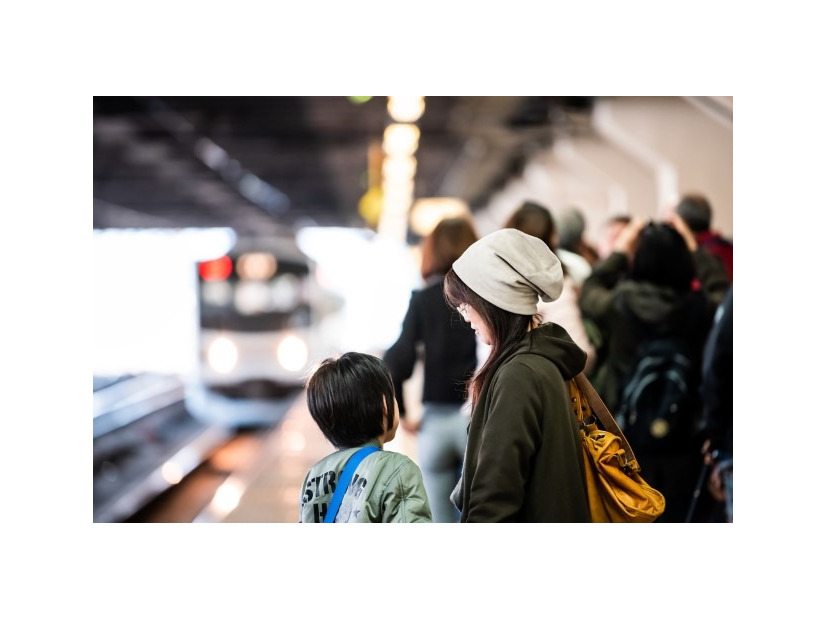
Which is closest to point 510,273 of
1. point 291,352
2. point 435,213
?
point 435,213

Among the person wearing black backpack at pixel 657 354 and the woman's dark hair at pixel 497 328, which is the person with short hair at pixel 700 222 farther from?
the woman's dark hair at pixel 497 328

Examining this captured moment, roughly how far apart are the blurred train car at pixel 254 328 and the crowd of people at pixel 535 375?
6.91 meters

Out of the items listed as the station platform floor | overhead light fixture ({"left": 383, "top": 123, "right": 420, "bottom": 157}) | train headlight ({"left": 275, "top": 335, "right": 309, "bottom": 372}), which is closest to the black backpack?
the station platform floor

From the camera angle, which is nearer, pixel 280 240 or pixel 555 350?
pixel 555 350

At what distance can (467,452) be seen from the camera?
2.48m

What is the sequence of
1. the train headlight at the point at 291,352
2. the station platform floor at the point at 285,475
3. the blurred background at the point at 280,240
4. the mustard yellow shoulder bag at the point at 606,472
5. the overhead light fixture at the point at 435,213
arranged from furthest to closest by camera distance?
the train headlight at the point at 291,352 → the blurred background at the point at 280,240 → the overhead light fixture at the point at 435,213 → the station platform floor at the point at 285,475 → the mustard yellow shoulder bag at the point at 606,472

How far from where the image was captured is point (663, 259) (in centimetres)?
398

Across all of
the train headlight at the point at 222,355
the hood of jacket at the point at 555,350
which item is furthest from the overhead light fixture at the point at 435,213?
the train headlight at the point at 222,355

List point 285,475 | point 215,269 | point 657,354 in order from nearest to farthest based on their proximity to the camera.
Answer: point 657,354 < point 285,475 < point 215,269

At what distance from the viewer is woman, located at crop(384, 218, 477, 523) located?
10.5 ft

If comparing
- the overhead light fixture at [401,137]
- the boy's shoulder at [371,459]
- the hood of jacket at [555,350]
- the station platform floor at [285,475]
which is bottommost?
the station platform floor at [285,475]

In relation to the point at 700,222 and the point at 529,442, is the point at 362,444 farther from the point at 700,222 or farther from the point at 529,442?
the point at 700,222

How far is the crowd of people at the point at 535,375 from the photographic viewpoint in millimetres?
2434

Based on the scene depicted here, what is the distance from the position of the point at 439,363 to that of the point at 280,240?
8.74m
